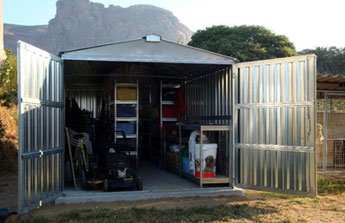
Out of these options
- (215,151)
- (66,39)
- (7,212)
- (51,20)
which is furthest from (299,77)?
(51,20)

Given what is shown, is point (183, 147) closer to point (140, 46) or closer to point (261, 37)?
point (140, 46)

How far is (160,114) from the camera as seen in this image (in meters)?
10.9

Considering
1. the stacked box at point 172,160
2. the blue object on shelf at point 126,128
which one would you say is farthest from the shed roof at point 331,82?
the blue object on shelf at point 126,128

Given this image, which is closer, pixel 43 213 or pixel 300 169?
pixel 43 213

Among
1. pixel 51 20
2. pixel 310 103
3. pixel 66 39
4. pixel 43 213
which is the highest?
pixel 51 20

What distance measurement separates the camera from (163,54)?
7699 mm

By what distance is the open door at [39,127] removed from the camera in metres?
5.79

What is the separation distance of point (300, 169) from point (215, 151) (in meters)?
2.11

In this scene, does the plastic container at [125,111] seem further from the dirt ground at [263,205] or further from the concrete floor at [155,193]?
the dirt ground at [263,205]

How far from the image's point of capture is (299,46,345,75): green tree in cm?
2709

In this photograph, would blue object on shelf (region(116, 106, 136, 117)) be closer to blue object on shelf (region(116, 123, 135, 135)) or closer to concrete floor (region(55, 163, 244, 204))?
blue object on shelf (region(116, 123, 135, 135))

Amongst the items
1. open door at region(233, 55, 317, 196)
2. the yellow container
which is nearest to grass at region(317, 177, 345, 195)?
open door at region(233, 55, 317, 196)

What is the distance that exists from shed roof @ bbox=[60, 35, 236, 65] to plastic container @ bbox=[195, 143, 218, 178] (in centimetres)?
199

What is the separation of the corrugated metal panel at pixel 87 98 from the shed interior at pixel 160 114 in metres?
3.15
